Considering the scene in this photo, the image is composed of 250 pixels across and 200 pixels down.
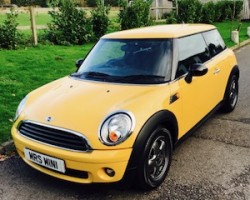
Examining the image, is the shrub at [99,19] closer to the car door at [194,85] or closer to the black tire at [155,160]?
the car door at [194,85]

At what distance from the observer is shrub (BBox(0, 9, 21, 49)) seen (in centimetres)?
977

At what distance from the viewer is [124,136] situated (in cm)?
319

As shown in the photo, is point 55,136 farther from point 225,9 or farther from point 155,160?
point 225,9

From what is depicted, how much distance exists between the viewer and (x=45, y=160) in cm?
337

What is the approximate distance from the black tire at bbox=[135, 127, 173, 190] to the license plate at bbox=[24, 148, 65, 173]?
73 centimetres

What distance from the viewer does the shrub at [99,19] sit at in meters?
12.5

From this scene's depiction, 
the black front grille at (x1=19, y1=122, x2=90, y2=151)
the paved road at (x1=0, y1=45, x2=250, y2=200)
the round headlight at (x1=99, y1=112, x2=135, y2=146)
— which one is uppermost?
the round headlight at (x1=99, y1=112, x2=135, y2=146)

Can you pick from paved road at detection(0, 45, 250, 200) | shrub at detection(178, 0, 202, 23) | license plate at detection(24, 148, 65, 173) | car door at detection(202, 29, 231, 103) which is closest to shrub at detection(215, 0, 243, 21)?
shrub at detection(178, 0, 202, 23)

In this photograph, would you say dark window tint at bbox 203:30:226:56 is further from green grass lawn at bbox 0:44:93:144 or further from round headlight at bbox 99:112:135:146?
green grass lawn at bbox 0:44:93:144

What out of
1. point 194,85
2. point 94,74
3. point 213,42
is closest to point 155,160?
point 194,85

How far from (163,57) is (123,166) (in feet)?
4.98

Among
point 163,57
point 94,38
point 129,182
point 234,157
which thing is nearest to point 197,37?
point 163,57

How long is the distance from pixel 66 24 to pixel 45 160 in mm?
8696

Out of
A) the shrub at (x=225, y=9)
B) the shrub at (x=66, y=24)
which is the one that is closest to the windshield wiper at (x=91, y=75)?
the shrub at (x=66, y=24)
